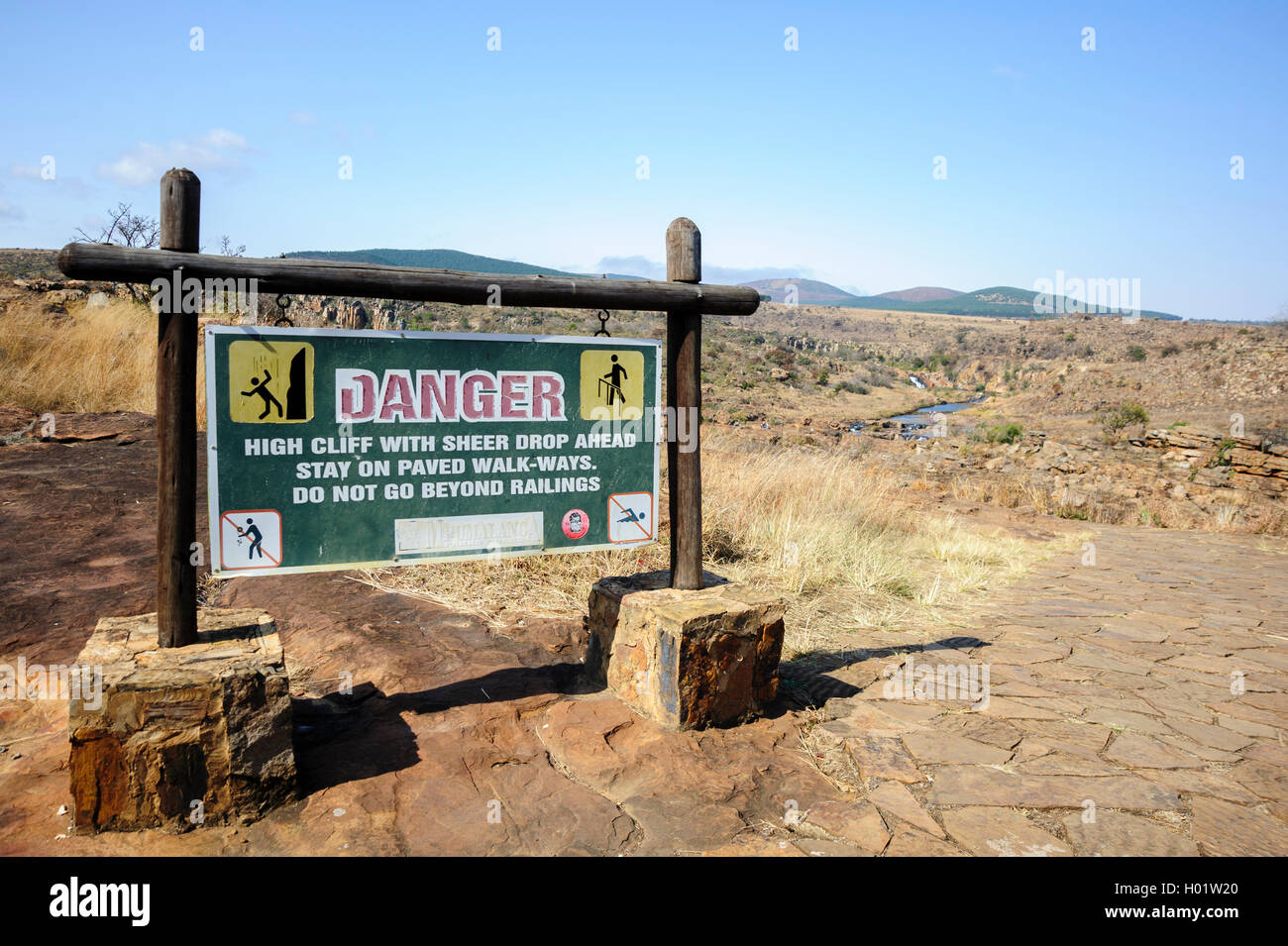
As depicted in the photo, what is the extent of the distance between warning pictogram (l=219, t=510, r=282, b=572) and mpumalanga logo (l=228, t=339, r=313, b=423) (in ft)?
1.28

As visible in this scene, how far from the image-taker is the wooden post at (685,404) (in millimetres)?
4074

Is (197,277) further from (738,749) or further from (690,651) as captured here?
(738,749)

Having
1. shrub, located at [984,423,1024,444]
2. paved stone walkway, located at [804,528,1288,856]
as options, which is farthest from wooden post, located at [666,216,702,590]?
shrub, located at [984,423,1024,444]

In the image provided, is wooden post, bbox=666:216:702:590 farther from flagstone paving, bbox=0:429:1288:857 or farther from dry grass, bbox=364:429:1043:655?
dry grass, bbox=364:429:1043:655

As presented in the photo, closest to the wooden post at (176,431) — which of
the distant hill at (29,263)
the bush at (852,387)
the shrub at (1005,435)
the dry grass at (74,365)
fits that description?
the dry grass at (74,365)

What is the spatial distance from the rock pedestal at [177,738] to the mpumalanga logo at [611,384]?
179 centimetres

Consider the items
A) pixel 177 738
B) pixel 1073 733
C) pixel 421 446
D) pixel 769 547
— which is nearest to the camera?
pixel 177 738

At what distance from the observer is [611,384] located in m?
4.04

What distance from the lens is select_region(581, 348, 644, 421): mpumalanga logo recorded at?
3980 millimetres

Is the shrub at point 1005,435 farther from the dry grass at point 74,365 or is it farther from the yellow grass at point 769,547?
the dry grass at point 74,365

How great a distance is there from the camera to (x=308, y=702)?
3.96 m

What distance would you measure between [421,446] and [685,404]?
4.21 feet

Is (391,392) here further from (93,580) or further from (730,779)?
(93,580)

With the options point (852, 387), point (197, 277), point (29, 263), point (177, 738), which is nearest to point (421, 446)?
point (197, 277)
